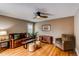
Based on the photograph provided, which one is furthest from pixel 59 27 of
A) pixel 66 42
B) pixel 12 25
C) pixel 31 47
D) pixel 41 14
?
pixel 12 25

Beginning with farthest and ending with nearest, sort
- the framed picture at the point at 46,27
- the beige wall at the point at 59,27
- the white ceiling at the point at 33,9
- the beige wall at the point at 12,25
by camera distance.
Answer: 1. the framed picture at the point at 46,27
2. the beige wall at the point at 59,27
3. the beige wall at the point at 12,25
4. the white ceiling at the point at 33,9

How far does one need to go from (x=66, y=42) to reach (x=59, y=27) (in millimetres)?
432

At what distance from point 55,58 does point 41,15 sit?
3.37ft

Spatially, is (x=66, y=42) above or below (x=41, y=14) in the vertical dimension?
below

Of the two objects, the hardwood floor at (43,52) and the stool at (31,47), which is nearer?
the hardwood floor at (43,52)

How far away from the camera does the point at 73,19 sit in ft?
6.05

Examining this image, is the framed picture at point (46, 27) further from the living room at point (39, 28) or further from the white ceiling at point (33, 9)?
the white ceiling at point (33, 9)

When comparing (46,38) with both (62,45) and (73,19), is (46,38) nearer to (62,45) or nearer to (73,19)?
(62,45)

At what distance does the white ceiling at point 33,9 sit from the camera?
5.43 ft

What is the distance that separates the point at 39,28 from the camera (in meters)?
2.09

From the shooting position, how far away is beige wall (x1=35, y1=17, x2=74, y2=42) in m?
1.87

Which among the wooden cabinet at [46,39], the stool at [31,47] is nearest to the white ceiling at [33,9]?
the wooden cabinet at [46,39]

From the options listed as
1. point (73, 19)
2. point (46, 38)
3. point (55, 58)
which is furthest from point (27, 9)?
point (55, 58)

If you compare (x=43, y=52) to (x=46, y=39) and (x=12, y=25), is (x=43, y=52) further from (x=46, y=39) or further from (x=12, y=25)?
(x=12, y=25)
